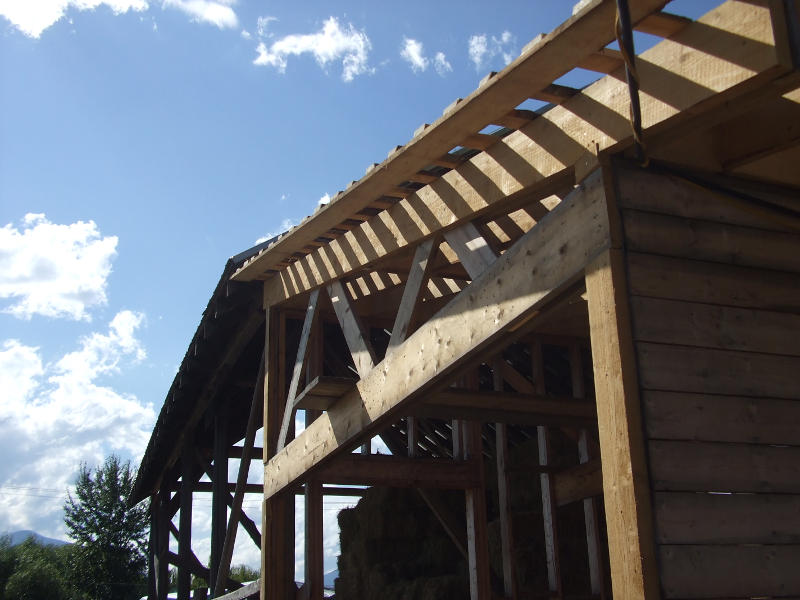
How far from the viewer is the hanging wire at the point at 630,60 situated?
9.17 ft

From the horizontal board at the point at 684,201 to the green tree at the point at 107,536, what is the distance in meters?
27.5

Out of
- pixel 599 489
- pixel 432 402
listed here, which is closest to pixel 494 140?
pixel 432 402

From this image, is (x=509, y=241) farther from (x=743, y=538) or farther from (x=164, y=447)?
(x=164, y=447)

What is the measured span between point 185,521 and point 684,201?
1071 centimetres

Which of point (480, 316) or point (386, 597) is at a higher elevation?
point (480, 316)

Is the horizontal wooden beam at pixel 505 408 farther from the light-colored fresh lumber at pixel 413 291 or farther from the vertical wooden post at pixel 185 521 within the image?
the vertical wooden post at pixel 185 521

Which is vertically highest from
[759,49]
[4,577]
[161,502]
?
[759,49]

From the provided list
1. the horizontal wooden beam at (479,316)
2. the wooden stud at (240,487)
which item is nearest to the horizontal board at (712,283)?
the horizontal wooden beam at (479,316)

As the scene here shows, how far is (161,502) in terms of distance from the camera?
15.4 m

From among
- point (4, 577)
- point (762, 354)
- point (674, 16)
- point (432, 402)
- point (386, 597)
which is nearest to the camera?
point (674, 16)

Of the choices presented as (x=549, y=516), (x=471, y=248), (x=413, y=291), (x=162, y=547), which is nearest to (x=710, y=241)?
(x=471, y=248)

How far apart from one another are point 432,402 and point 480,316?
1470 millimetres

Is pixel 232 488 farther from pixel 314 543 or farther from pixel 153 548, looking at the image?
pixel 314 543

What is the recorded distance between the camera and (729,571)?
3.03 metres
